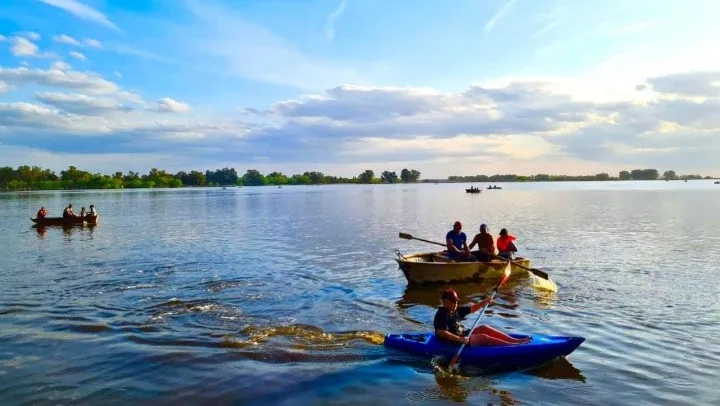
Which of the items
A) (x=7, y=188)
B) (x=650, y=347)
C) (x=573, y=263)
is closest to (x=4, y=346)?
(x=650, y=347)

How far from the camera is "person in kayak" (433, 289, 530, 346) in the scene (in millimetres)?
10664

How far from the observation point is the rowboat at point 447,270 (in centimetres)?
1794

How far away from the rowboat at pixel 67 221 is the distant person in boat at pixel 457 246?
3468 cm

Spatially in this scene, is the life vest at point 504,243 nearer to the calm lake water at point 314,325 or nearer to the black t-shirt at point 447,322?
the calm lake water at point 314,325

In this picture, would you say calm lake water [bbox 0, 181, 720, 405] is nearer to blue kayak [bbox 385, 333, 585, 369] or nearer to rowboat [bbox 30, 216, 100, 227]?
blue kayak [bbox 385, 333, 585, 369]

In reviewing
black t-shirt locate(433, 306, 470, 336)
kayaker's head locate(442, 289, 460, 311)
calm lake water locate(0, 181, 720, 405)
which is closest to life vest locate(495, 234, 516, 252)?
calm lake water locate(0, 181, 720, 405)

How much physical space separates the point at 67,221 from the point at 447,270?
36.8 metres

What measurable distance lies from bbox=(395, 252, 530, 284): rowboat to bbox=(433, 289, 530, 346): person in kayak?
659cm

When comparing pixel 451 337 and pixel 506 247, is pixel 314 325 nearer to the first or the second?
pixel 451 337

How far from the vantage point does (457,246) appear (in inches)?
781

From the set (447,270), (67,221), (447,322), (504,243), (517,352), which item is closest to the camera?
(517,352)

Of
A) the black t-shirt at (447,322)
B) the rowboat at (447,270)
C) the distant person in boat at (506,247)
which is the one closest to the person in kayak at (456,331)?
the black t-shirt at (447,322)

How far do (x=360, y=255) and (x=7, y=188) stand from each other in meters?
199

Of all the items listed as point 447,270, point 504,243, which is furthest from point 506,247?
point 447,270
